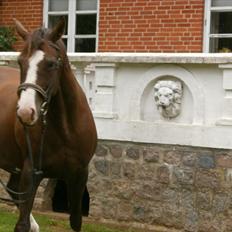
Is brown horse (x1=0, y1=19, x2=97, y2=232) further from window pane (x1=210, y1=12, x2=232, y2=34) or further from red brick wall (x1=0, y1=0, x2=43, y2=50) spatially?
red brick wall (x1=0, y1=0, x2=43, y2=50)

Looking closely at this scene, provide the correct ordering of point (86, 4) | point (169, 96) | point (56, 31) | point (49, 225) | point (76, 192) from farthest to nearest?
point (86, 4) → point (49, 225) → point (169, 96) → point (76, 192) → point (56, 31)

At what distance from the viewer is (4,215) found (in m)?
7.84

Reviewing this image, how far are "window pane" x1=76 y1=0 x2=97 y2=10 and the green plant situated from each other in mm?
1315

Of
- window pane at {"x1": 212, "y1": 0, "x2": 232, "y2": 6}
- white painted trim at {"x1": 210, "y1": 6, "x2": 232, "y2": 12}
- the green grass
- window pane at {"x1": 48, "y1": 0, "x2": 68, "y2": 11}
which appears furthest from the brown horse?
window pane at {"x1": 48, "y1": 0, "x2": 68, "y2": 11}

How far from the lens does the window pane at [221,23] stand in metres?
10.2

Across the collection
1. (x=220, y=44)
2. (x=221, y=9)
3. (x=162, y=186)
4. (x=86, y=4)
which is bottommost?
(x=162, y=186)

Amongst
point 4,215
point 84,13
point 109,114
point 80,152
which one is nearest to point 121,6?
point 84,13

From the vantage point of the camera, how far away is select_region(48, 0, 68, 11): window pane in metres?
11.6

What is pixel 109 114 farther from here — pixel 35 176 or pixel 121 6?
pixel 121 6

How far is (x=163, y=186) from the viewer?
7027mm

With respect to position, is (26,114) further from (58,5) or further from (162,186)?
(58,5)

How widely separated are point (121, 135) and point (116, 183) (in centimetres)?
55

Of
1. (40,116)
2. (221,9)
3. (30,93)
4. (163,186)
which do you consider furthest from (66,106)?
(221,9)

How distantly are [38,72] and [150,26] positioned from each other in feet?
19.6
